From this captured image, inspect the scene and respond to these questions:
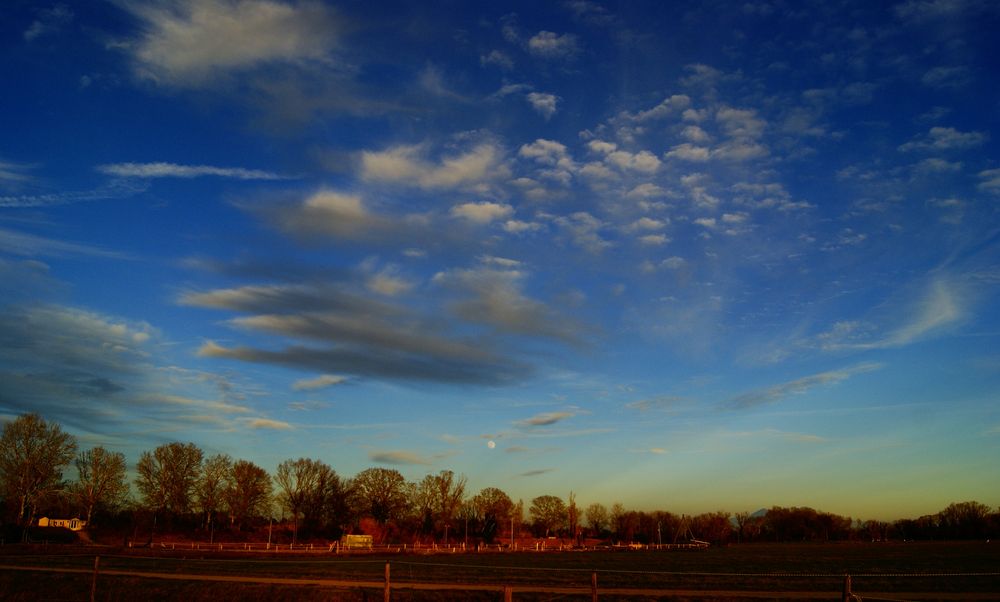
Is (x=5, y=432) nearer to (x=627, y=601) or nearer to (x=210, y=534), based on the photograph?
(x=210, y=534)

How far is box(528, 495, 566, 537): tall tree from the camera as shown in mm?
176625

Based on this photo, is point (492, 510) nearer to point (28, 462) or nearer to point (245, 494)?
point (245, 494)

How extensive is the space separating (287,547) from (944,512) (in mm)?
183246

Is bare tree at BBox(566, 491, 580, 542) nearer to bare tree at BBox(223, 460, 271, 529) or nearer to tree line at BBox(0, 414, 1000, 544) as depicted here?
tree line at BBox(0, 414, 1000, 544)

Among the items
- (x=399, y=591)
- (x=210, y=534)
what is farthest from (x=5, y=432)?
(x=399, y=591)

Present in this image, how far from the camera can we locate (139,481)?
10006cm

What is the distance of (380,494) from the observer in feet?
426

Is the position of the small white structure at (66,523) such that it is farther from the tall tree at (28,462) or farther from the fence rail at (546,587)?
the fence rail at (546,587)

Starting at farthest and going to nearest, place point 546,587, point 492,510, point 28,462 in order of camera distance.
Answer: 1. point 492,510
2. point 28,462
3. point 546,587

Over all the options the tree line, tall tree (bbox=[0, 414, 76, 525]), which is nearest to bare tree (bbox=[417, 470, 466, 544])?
the tree line

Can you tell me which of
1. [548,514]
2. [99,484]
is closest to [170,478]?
[99,484]

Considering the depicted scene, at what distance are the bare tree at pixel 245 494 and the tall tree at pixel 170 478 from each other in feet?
25.9

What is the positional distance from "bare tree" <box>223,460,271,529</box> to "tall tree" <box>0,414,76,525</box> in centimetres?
2842

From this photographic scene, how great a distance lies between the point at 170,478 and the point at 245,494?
1482 centimetres
